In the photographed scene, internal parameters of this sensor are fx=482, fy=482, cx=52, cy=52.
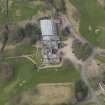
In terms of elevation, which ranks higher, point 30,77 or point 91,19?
point 91,19

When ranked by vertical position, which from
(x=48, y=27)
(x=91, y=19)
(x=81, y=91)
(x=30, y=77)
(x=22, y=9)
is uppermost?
(x=22, y=9)

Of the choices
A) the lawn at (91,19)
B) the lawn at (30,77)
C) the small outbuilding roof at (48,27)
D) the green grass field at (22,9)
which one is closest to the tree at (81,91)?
the lawn at (30,77)

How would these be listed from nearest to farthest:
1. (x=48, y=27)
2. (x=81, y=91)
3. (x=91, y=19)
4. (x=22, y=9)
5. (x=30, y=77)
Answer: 1. (x=81, y=91)
2. (x=30, y=77)
3. (x=48, y=27)
4. (x=91, y=19)
5. (x=22, y=9)

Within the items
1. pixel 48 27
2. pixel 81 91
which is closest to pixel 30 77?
pixel 81 91

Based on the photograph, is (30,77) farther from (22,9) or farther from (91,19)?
(91,19)

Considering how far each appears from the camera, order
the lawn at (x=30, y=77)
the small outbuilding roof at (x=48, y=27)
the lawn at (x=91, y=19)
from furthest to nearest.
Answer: the lawn at (x=91, y=19), the small outbuilding roof at (x=48, y=27), the lawn at (x=30, y=77)

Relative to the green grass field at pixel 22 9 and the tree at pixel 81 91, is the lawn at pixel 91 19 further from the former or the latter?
the tree at pixel 81 91

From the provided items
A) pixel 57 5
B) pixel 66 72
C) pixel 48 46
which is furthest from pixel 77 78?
pixel 57 5
